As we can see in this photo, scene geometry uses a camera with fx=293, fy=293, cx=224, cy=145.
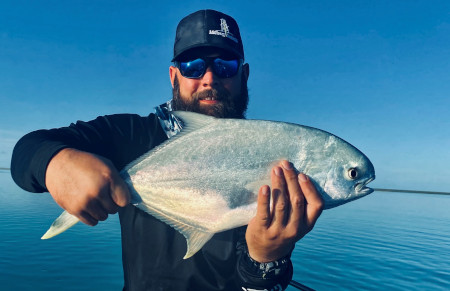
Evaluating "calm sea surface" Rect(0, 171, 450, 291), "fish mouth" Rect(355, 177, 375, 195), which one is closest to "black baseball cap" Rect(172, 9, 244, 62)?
"fish mouth" Rect(355, 177, 375, 195)

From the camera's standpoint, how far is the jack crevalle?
247cm

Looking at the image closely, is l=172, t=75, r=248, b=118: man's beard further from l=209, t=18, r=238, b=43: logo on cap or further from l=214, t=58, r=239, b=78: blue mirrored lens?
l=209, t=18, r=238, b=43: logo on cap

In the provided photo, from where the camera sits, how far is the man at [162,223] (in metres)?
1.96

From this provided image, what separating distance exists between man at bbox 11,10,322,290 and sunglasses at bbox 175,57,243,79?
0.04ft

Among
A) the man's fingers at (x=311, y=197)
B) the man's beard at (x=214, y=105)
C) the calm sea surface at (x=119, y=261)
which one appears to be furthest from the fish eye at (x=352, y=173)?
the calm sea surface at (x=119, y=261)

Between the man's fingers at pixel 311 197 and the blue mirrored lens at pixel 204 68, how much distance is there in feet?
6.05

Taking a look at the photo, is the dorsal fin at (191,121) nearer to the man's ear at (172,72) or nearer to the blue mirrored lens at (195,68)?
the blue mirrored lens at (195,68)

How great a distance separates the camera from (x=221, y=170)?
247cm

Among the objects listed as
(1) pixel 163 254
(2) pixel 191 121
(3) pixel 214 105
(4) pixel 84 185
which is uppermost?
(3) pixel 214 105

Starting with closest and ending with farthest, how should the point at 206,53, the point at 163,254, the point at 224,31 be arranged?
1. the point at 163,254
2. the point at 206,53
3. the point at 224,31

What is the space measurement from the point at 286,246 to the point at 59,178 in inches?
78.5

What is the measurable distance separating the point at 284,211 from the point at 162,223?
4.46 feet

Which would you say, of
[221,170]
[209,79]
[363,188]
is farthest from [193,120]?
[363,188]

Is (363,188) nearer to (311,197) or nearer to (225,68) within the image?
(311,197)
